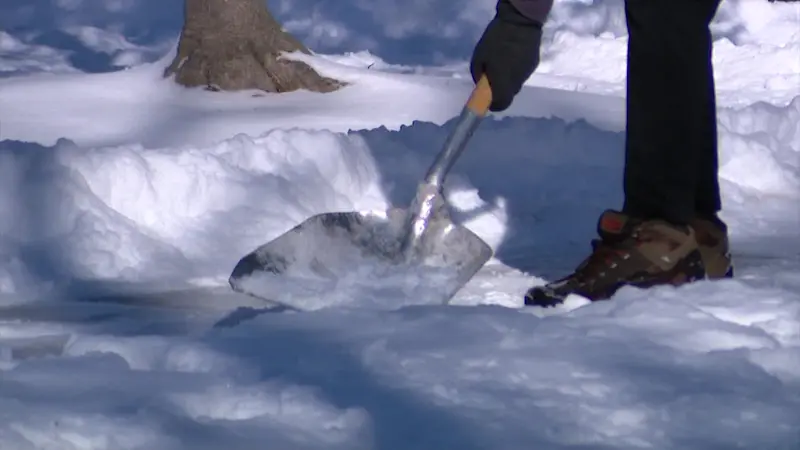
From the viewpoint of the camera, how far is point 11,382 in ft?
7.51

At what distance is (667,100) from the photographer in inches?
118

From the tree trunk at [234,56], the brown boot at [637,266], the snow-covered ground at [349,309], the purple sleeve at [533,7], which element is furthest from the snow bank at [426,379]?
the tree trunk at [234,56]

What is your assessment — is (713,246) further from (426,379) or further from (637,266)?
(426,379)

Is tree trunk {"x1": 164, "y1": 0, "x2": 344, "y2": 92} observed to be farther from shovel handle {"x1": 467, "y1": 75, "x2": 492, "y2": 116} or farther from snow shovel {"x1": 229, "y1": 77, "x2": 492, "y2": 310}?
shovel handle {"x1": 467, "y1": 75, "x2": 492, "y2": 116}

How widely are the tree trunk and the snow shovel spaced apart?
122 inches

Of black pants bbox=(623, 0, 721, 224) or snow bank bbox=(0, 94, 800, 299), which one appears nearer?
black pants bbox=(623, 0, 721, 224)

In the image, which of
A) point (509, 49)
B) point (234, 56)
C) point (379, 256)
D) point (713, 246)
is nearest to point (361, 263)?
point (379, 256)

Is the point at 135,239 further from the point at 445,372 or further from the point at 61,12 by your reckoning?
the point at 61,12

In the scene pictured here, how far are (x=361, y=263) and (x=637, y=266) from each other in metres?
0.64

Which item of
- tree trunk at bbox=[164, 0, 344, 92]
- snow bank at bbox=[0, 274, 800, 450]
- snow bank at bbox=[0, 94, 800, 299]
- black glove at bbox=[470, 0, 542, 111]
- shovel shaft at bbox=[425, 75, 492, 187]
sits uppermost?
black glove at bbox=[470, 0, 542, 111]

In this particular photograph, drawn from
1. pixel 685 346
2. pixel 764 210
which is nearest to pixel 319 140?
pixel 764 210

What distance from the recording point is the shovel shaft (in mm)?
3121

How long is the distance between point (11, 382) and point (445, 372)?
742mm

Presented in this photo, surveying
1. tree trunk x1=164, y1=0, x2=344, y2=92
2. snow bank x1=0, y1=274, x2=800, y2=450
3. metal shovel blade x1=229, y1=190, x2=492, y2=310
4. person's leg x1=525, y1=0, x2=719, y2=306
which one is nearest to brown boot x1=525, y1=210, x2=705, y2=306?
person's leg x1=525, y1=0, x2=719, y2=306
